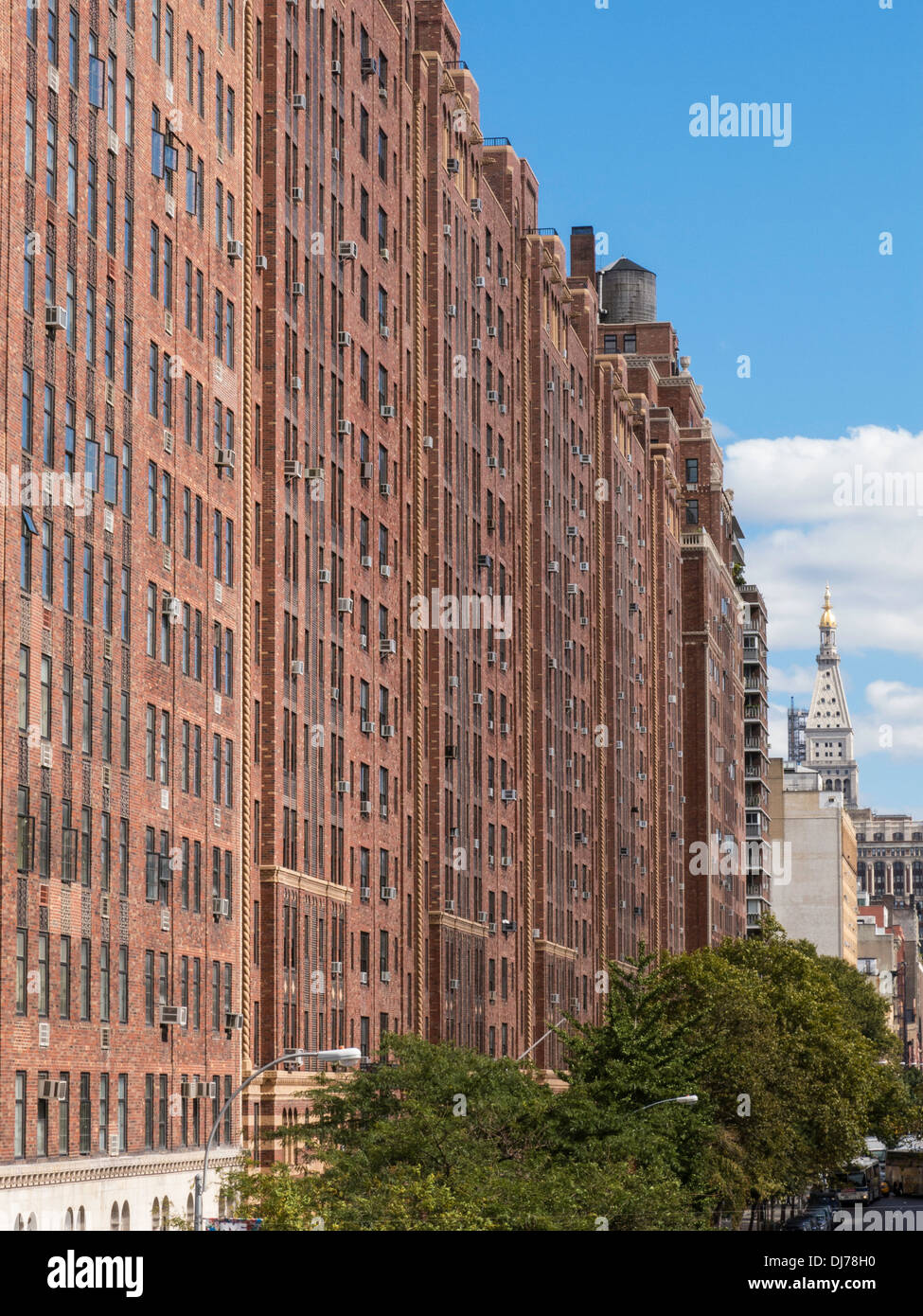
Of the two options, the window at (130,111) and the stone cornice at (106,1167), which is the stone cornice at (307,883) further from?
the window at (130,111)

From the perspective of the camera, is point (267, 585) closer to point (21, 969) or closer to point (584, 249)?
point (21, 969)

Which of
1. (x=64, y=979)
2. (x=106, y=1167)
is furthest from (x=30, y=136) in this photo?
(x=106, y=1167)

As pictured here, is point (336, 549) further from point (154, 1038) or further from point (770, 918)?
point (770, 918)

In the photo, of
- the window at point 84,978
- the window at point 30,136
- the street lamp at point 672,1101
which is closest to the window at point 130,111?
the window at point 30,136

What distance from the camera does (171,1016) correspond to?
2040 inches

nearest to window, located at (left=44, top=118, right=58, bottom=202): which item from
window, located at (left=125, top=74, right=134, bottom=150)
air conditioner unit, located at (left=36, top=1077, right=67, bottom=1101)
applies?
window, located at (left=125, top=74, right=134, bottom=150)

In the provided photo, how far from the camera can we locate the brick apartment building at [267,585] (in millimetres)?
45438

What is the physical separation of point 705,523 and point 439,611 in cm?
8499

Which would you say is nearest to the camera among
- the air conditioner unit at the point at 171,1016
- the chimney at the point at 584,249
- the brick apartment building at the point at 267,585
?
the brick apartment building at the point at 267,585

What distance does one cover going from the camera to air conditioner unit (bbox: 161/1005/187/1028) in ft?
170

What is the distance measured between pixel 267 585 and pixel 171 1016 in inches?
631

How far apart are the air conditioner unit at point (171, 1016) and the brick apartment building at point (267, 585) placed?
71 cm

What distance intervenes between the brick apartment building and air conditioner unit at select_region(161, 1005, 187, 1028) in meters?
0.71
